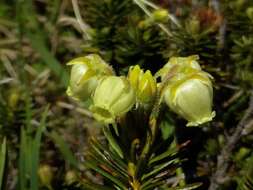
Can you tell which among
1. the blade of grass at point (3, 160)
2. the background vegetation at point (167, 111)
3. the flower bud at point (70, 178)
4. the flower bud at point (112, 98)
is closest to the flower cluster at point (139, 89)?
the flower bud at point (112, 98)

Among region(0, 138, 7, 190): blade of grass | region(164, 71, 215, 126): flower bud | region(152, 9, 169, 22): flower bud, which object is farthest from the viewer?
region(152, 9, 169, 22): flower bud

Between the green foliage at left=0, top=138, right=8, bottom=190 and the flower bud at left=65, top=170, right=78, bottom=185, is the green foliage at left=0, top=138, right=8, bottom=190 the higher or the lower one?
the higher one

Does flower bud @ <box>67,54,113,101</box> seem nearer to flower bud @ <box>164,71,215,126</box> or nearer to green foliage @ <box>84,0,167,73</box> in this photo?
flower bud @ <box>164,71,215,126</box>

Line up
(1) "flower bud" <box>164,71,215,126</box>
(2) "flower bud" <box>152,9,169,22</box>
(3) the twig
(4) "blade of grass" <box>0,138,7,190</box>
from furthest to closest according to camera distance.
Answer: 1. (2) "flower bud" <box>152,9,169,22</box>
2. (3) the twig
3. (4) "blade of grass" <box>0,138,7,190</box>
4. (1) "flower bud" <box>164,71,215,126</box>

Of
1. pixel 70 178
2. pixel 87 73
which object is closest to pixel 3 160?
pixel 87 73

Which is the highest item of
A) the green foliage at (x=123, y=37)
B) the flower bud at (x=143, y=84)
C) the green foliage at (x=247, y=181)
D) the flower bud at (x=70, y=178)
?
the flower bud at (x=143, y=84)

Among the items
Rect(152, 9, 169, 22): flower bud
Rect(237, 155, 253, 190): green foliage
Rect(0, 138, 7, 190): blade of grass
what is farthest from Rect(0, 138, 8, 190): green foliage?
Rect(152, 9, 169, 22): flower bud

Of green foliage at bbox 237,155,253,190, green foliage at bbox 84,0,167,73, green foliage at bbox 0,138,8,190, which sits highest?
green foliage at bbox 84,0,167,73

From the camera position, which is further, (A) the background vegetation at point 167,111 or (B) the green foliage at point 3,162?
(A) the background vegetation at point 167,111

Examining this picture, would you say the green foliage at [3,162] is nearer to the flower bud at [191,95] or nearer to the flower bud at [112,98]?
the flower bud at [112,98]

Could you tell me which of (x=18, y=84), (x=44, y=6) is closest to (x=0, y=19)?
(x=44, y=6)
